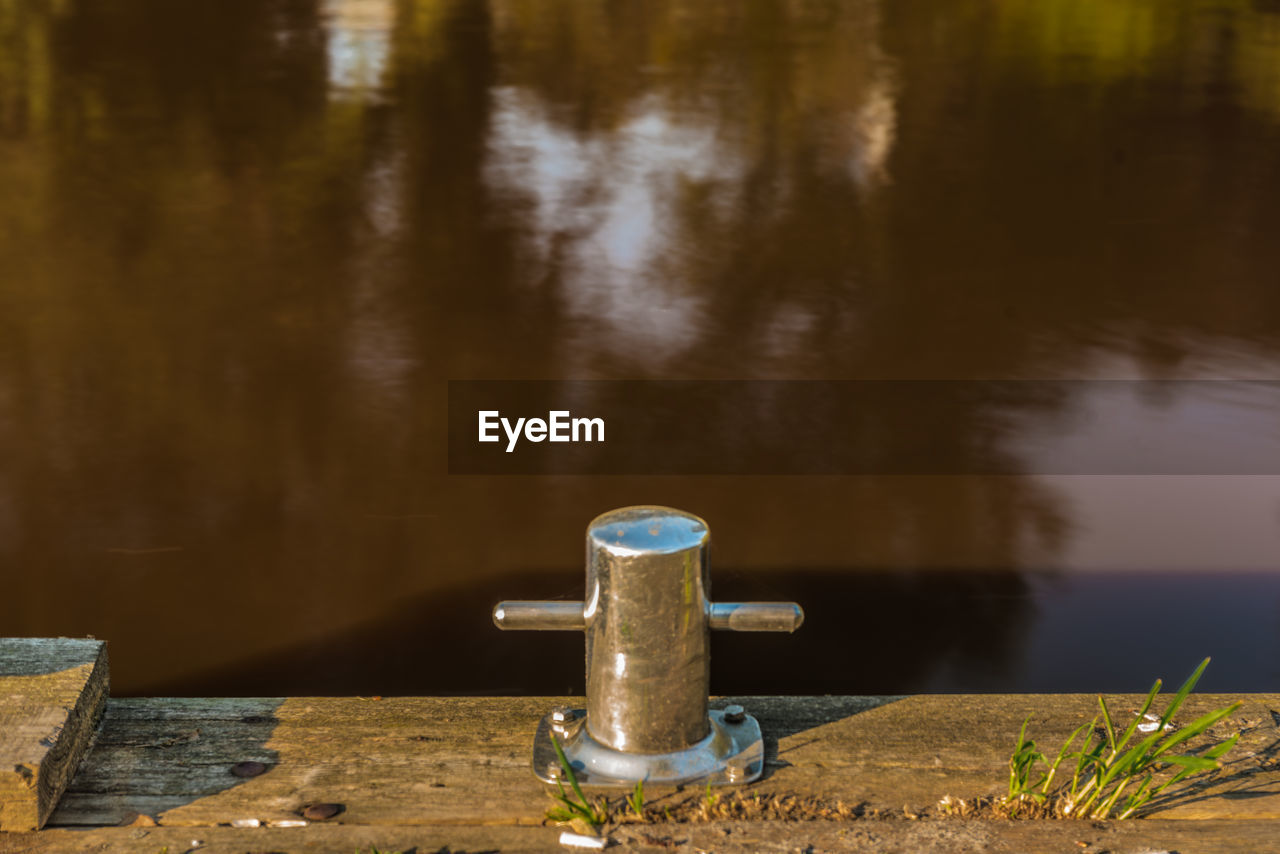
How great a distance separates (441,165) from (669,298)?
2.48 meters

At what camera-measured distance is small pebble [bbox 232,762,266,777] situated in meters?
1.41

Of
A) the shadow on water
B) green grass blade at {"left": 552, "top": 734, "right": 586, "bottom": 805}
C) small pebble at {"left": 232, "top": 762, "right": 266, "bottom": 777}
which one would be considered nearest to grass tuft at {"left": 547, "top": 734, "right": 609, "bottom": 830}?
green grass blade at {"left": 552, "top": 734, "right": 586, "bottom": 805}

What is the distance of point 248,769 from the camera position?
1.42 meters

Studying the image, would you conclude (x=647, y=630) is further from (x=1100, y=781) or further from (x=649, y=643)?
(x=1100, y=781)

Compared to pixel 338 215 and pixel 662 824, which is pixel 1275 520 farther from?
pixel 338 215

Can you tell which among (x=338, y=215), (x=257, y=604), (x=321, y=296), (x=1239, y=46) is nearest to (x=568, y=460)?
(x=257, y=604)

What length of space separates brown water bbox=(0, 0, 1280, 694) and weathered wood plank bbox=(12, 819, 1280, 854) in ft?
7.85

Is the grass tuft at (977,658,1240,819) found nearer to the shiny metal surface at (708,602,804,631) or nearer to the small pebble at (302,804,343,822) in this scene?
the shiny metal surface at (708,602,804,631)
